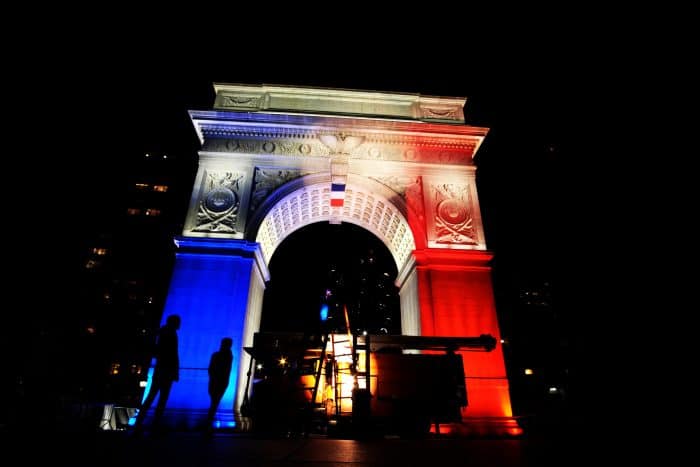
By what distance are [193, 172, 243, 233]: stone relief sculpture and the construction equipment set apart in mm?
6173

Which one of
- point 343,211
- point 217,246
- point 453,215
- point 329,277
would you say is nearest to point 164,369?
point 217,246

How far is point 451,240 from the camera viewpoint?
1419 centimetres

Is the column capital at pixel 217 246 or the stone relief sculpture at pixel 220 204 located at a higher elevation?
the stone relief sculpture at pixel 220 204

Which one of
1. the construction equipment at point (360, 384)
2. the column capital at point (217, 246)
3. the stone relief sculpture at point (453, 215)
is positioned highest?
the stone relief sculpture at point (453, 215)

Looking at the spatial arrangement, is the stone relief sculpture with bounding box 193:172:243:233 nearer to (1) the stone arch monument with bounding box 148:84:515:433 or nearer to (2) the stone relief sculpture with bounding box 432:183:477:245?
(1) the stone arch monument with bounding box 148:84:515:433

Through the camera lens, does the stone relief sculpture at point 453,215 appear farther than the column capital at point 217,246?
Yes

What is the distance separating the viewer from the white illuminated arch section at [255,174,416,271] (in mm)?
14805

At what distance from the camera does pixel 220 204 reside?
560 inches

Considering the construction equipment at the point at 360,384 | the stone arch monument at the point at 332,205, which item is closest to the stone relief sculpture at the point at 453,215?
the stone arch monument at the point at 332,205

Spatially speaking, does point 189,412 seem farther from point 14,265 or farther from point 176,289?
point 14,265

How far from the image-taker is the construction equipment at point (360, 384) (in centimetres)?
745

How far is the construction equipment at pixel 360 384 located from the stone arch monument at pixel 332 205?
349 centimetres

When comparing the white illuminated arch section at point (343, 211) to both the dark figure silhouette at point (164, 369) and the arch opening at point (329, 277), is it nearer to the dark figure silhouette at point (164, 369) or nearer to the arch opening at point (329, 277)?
the arch opening at point (329, 277)

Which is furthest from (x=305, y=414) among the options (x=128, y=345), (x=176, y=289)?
(x=128, y=345)
